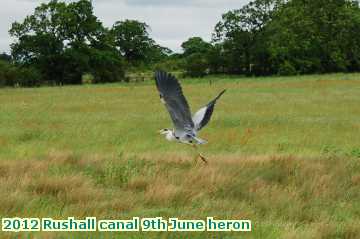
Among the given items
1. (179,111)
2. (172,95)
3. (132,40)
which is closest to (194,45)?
(132,40)

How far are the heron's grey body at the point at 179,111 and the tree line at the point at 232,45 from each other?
2213 inches

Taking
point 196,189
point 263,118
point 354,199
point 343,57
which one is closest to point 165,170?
point 196,189

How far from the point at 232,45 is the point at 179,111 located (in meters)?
64.9

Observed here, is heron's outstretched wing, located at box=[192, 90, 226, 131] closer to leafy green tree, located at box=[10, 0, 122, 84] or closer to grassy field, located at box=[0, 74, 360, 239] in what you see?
grassy field, located at box=[0, 74, 360, 239]

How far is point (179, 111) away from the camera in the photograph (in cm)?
861

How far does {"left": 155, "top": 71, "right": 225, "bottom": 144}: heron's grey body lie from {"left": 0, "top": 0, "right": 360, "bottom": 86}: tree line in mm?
56215

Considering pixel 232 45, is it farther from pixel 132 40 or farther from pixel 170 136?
pixel 170 136

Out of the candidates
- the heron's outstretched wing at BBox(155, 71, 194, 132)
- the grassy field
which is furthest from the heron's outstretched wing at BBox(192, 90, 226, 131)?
the grassy field

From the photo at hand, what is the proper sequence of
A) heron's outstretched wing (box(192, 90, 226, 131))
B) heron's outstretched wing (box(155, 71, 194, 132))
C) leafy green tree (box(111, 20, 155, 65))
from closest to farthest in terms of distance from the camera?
heron's outstretched wing (box(155, 71, 194, 132))
heron's outstretched wing (box(192, 90, 226, 131))
leafy green tree (box(111, 20, 155, 65))

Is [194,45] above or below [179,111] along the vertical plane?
above

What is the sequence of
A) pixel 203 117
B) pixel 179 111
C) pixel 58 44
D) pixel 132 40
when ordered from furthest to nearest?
pixel 132 40, pixel 58 44, pixel 203 117, pixel 179 111

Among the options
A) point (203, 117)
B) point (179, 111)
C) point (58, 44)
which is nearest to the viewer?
point (179, 111)

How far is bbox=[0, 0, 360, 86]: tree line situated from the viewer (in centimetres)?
6719

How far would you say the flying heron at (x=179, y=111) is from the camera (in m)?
8.28
